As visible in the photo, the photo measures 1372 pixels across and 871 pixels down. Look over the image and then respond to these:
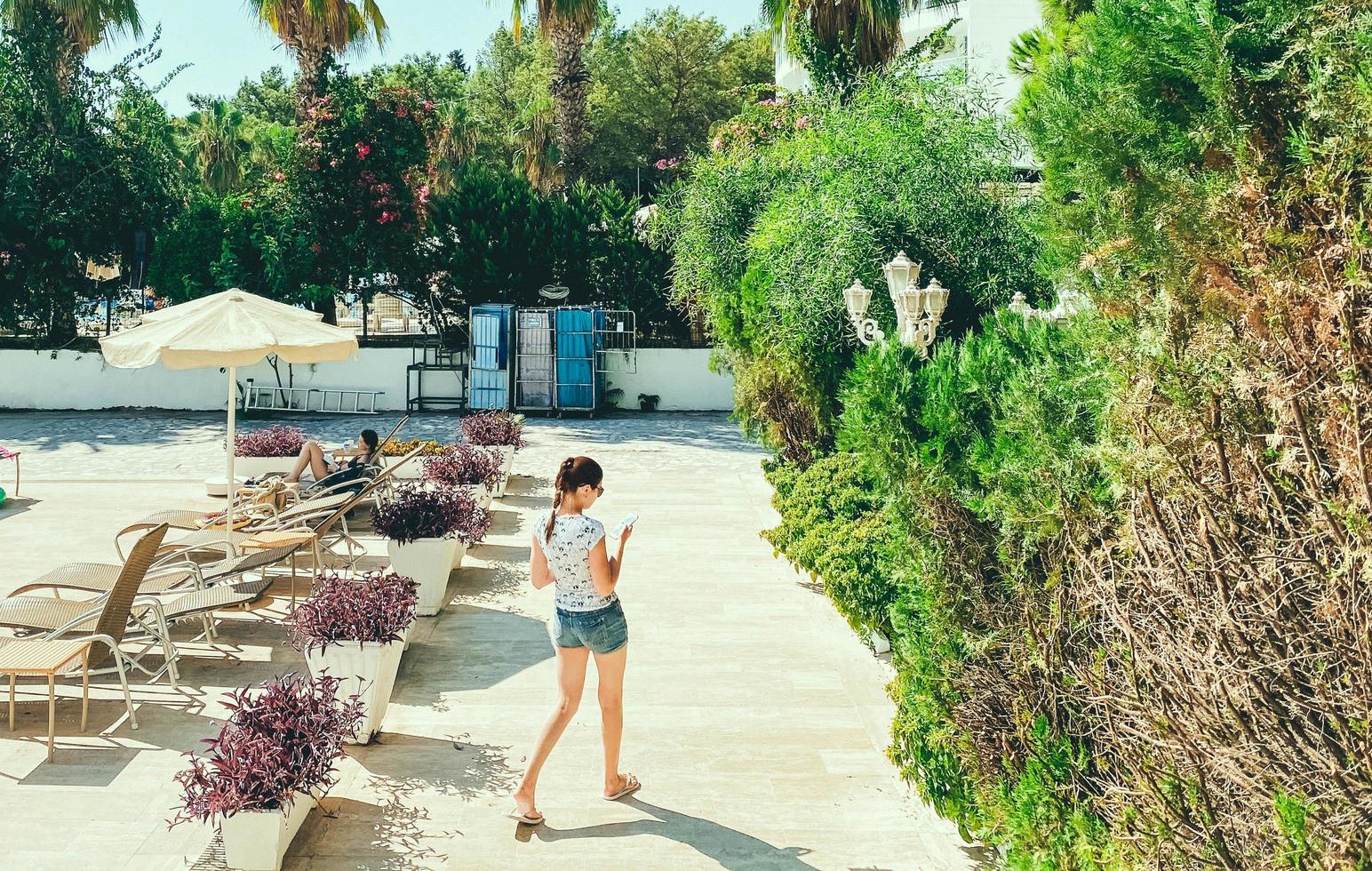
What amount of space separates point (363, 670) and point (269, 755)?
1.52 meters

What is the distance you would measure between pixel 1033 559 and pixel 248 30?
24396mm

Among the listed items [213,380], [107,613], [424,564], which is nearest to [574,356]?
[213,380]

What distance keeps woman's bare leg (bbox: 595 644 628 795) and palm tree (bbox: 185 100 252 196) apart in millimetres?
33598

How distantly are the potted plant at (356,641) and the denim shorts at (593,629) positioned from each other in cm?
136

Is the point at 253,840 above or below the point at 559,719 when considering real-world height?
below

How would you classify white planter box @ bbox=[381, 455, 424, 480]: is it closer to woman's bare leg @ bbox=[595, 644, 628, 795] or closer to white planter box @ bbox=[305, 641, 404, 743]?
white planter box @ bbox=[305, 641, 404, 743]

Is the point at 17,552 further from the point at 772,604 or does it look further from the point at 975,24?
the point at 975,24

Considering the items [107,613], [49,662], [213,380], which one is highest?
[213,380]

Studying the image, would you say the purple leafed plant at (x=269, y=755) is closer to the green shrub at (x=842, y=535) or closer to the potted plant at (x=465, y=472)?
the green shrub at (x=842, y=535)

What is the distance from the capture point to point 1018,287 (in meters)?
9.34

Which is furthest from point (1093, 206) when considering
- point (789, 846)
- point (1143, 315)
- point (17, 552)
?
point (17, 552)

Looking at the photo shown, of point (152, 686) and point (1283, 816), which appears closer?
point (1283, 816)

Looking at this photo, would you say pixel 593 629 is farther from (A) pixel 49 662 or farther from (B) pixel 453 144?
(B) pixel 453 144

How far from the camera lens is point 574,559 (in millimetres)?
5312
